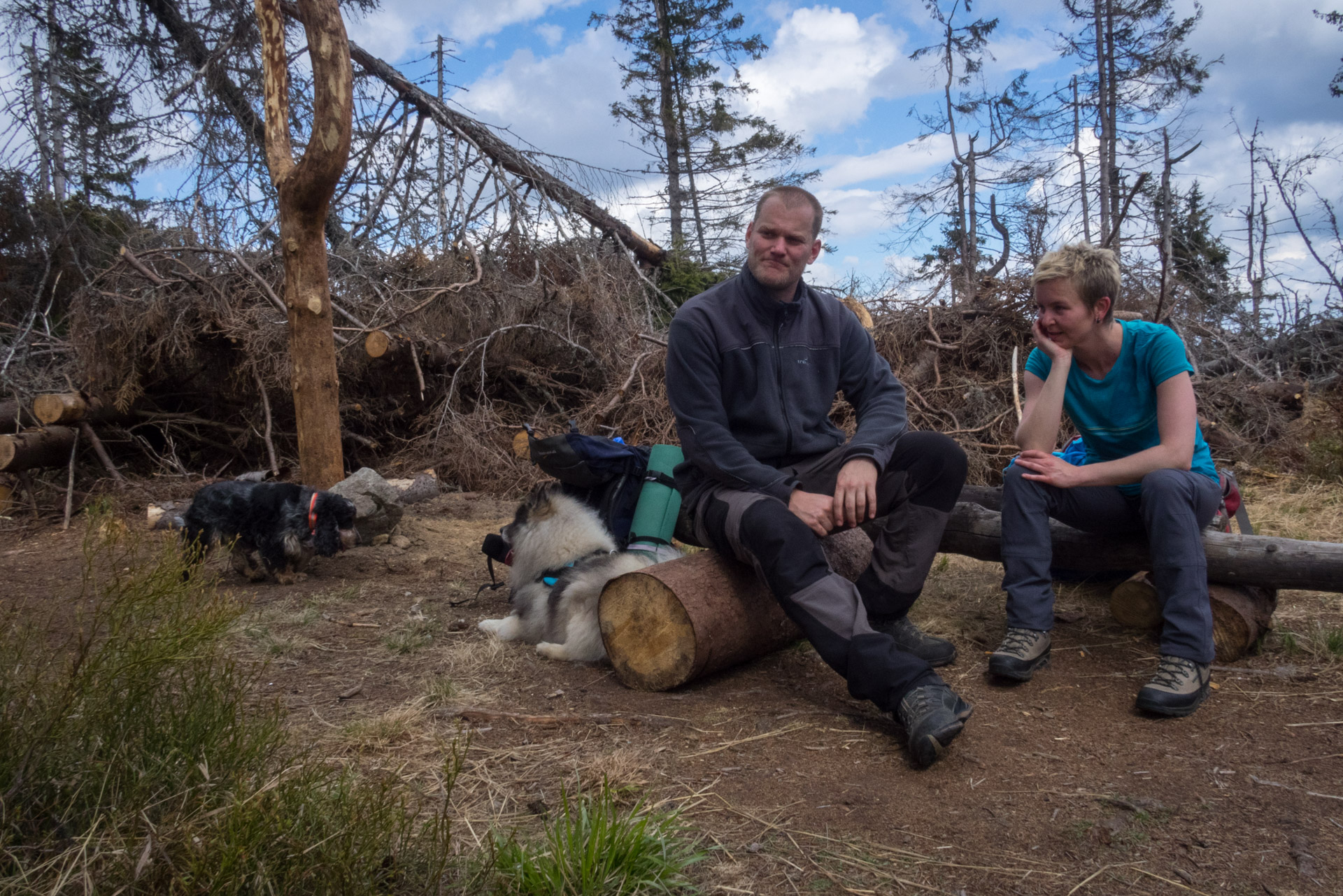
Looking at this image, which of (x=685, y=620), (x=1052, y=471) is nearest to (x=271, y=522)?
(x=685, y=620)

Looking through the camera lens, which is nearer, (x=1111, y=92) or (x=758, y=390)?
(x=758, y=390)

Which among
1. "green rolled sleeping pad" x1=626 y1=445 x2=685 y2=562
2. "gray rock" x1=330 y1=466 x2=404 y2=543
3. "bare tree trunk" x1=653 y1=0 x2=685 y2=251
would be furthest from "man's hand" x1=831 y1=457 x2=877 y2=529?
"bare tree trunk" x1=653 y1=0 x2=685 y2=251

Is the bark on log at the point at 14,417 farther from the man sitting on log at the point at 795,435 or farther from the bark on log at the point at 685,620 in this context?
the man sitting on log at the point at 795,435

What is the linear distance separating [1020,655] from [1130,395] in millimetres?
1160

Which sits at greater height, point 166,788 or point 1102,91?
point 1102,91

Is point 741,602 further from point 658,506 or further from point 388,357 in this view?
point 388,357

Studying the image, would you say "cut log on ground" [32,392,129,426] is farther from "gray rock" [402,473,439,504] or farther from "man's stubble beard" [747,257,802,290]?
"man's stubble beard" [747,257,802,290]

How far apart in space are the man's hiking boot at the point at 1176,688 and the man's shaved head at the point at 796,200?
2.15m

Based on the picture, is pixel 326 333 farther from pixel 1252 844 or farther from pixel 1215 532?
pixel 1252 844

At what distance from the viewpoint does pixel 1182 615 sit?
3051 mm

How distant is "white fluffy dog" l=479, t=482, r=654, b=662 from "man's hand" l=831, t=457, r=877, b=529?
37.6 inches

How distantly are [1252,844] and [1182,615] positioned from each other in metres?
1.11

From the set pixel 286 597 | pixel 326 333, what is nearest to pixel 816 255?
pixel 286 597

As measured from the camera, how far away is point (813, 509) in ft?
10.4
